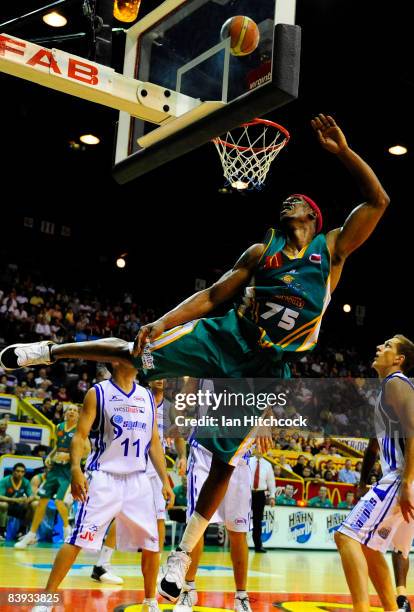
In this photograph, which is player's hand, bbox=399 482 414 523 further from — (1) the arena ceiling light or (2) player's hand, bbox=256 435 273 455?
(1) the arena ceiling light

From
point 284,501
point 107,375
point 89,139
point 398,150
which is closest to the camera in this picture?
point 107,375

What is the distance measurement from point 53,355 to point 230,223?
17.7 m

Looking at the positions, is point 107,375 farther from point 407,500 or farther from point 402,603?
point 407,500

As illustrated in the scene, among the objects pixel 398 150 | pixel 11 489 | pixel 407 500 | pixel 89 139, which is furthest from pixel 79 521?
pixel 89 139

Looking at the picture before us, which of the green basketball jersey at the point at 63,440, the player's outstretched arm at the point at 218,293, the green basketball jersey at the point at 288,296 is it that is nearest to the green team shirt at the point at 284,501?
the green basketball jersey at the point at 63,440

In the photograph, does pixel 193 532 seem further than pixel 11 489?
No

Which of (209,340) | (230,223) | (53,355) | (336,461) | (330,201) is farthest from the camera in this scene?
(230,223)

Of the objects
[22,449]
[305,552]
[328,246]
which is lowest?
[305,552]

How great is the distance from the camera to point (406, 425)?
5.55m

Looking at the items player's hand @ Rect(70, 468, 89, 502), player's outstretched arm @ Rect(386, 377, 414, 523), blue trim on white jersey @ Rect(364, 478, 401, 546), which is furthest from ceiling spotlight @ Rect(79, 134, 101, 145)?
blue trim on white jersey @ Rect(364, 478, 401, 546)

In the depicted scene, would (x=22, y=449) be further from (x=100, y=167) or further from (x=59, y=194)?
(x=59, y=194)

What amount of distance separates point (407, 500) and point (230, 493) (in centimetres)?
207

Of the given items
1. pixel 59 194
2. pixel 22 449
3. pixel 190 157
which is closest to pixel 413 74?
pixel 190 157

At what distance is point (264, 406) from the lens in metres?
4.98
